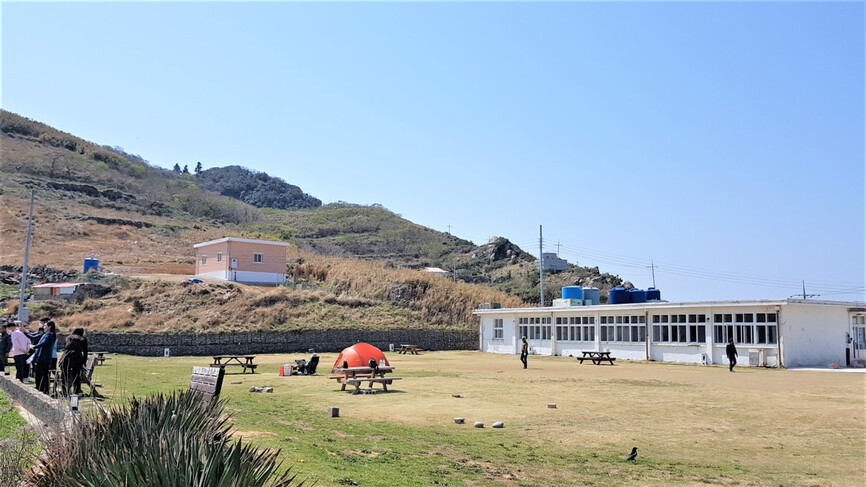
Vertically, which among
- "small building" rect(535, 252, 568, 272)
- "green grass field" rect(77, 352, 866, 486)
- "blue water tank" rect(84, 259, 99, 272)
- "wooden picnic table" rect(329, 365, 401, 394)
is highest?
"small building" rect(535, 252, 568, 272)

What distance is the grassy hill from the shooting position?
156 feet

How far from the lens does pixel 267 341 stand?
38875mm

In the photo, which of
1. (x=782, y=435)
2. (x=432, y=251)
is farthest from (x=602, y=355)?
(x=432, y=251)

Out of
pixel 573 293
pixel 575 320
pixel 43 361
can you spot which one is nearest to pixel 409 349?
pixel 575 320

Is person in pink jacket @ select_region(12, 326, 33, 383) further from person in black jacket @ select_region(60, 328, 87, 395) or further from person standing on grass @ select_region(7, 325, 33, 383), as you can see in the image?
person in black jacket @ select_region(60, 328, 87, 395)

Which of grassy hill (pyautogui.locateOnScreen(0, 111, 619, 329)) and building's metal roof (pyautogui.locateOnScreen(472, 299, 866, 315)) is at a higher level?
grassy hill (pyautogui.locateOnScreen(0, 111, 619, 329))

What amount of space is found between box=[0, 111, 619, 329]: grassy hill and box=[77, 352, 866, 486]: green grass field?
2634 cm

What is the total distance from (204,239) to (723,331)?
6413 cm

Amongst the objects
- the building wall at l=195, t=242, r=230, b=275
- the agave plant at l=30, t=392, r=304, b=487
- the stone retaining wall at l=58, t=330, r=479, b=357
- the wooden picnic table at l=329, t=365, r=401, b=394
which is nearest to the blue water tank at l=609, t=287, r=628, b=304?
the stone retaining wall at l=58, t=330, r=479, b=357

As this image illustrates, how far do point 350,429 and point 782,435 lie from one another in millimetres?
7132

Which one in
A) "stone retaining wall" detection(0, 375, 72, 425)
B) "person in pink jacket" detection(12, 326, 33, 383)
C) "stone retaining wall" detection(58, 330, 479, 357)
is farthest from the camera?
"stone retaining wall" detection(58, 330, 479, 357)

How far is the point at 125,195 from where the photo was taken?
329 ft

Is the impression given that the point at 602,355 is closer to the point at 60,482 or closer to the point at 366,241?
the point at 60,482

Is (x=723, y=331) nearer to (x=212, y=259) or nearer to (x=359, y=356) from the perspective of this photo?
(x=359, y=356)
